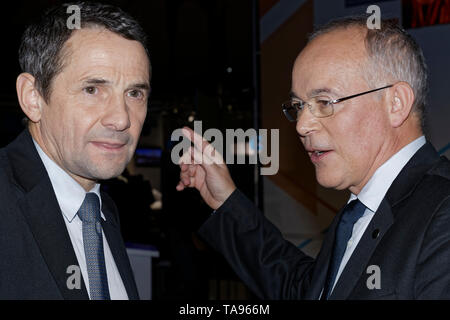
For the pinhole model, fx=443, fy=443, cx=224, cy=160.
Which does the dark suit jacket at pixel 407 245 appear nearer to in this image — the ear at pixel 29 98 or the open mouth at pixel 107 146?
the open mouth at pixel 107 146

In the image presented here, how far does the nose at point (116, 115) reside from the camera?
1457 mm

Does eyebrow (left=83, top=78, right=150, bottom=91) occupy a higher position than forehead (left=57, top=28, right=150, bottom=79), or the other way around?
forehead (left=57, top=28, right=150, bottom=79)

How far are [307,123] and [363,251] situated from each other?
1.71ft

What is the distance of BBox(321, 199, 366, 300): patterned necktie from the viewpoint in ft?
5.41

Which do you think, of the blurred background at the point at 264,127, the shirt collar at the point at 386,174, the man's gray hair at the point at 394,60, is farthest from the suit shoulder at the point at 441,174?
the blurred background at the point at 264,127

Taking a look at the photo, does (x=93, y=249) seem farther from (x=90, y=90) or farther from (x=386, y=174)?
(x=386, y=174)

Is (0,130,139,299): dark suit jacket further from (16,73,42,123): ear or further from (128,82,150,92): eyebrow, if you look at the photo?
(128,82,150,92): eyebrow

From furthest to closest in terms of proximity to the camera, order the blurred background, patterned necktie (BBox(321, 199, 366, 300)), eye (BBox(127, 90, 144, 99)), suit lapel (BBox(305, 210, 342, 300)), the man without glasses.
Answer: the blurred background
suit lapel (BBox(305, 210, 342, 300))
patterned necktie (BBox(321, 199, 366, 300))
eye (BBox(127, 90, 144, 99))
the man without glasses

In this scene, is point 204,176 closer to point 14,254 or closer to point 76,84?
point 76,84

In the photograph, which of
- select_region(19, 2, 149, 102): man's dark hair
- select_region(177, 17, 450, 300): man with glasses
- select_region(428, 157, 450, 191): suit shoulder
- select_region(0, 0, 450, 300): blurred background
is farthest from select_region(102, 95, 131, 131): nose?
select_region(0, 0, 450, 300): blurred background

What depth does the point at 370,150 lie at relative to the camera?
1654 mm

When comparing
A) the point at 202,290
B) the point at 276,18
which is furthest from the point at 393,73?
the point at 202,290

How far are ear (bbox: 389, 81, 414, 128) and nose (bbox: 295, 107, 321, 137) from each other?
Result: 272mm

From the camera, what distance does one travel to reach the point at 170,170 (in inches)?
177
